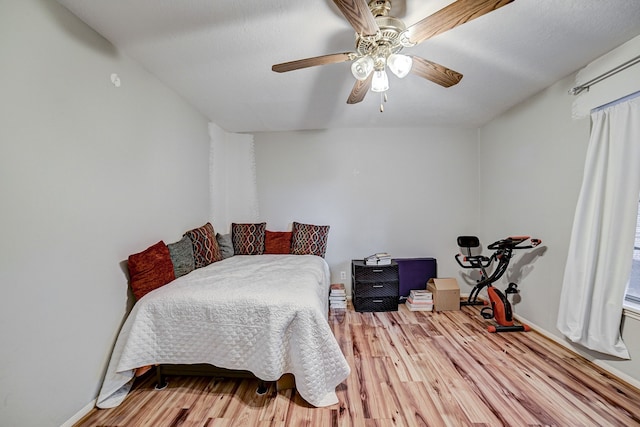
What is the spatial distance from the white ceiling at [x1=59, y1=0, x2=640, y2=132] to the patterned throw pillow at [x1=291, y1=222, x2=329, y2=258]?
149cm

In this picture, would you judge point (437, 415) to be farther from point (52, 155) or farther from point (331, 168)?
point (331, 168)

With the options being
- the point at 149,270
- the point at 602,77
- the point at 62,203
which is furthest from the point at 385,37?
the point at 149,270

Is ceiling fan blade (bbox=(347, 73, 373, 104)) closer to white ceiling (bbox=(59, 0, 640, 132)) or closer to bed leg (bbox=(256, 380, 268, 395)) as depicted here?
white ceiling (bbox=(59, 0, 640, 132))

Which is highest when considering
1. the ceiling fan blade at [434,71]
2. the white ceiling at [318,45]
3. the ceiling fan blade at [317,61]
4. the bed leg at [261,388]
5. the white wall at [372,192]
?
the white ceiling at [318,45]

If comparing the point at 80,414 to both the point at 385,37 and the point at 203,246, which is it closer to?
the point at 203,246

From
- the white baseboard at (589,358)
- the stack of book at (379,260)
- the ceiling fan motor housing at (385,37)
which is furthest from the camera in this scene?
the stack of book at (379,260)

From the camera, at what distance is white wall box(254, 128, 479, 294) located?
360 cm

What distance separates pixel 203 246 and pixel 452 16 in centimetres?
263

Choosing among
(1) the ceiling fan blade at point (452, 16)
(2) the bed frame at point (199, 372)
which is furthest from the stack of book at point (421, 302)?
(1) the ceiling fan blade at point (452, 16)

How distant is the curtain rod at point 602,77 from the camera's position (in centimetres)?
173

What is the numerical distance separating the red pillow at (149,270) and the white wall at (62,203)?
97 millimetres

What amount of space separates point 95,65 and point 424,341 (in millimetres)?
3294

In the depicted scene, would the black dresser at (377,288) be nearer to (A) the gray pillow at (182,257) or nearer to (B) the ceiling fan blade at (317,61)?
(A) the gray pillow at (182,257)

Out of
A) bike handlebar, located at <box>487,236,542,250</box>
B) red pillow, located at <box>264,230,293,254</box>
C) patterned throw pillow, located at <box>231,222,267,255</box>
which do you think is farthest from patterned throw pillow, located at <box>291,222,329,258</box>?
bike handlebar, located at <box>487,236,542,250</box>
